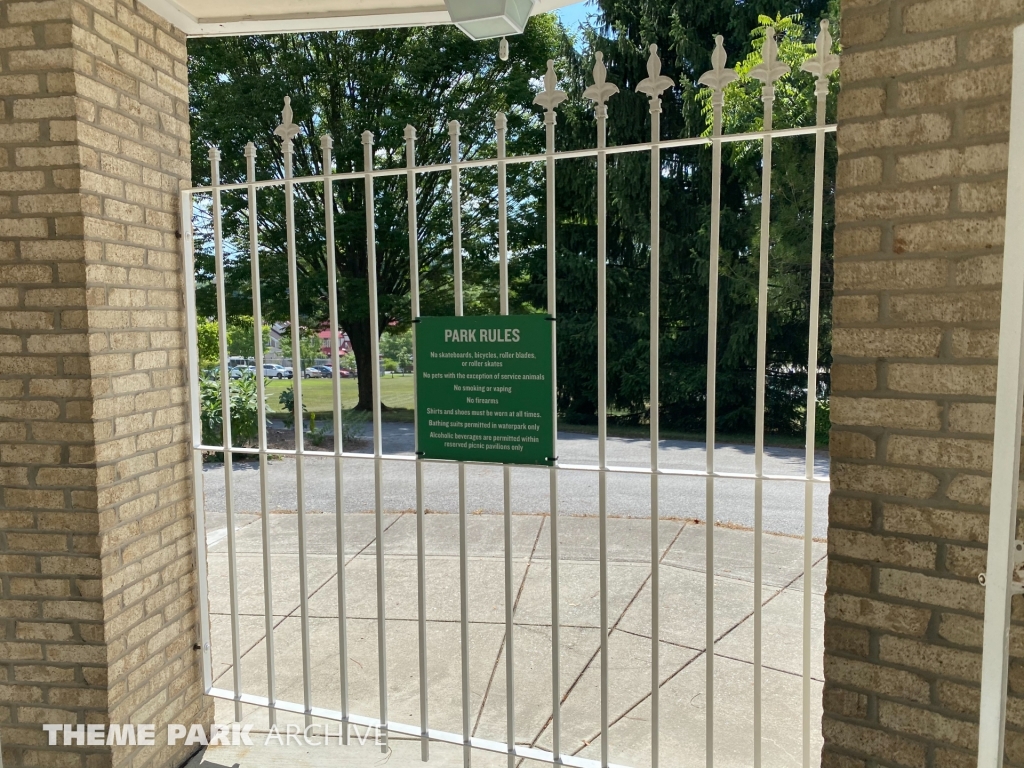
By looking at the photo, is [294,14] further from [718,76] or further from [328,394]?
[328,394]

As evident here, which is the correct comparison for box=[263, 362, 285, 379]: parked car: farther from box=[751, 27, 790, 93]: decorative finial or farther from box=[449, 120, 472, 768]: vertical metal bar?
box=[751, 27, 790, 93]: decorative finial

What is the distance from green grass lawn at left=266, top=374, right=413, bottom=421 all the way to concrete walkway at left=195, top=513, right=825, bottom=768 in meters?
10.6

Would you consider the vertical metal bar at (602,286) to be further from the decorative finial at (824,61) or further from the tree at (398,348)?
the tree at (398,348)

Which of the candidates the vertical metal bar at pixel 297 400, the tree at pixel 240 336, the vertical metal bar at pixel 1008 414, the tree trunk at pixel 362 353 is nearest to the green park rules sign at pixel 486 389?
the vertical metal bar at pixel 297 400

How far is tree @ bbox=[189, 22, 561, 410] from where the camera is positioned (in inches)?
550

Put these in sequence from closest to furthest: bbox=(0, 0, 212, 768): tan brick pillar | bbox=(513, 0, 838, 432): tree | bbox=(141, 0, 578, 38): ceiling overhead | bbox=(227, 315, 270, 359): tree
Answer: bbox=(0, 0, 212, 768): tan brick pillar → bbox=(141, 0, 578, 38): ceiling overhead → bbox=(513, 0, 838, 432): tree → bbox=(227, 315, 270, 359): tree

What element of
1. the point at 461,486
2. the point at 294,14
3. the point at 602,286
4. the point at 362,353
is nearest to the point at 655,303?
the point at 602,286

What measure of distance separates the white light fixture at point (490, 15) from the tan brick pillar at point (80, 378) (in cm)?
130

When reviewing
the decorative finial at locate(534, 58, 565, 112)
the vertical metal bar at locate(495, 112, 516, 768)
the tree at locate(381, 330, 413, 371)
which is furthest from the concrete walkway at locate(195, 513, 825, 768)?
the tree at locate(381, 330, 413, 371)

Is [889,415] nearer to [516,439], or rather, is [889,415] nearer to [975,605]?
[975,605]

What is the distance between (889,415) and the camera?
2061mm

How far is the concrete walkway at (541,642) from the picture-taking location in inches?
134

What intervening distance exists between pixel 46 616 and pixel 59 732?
44 centimetres

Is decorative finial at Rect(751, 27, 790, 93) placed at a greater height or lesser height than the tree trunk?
greater
